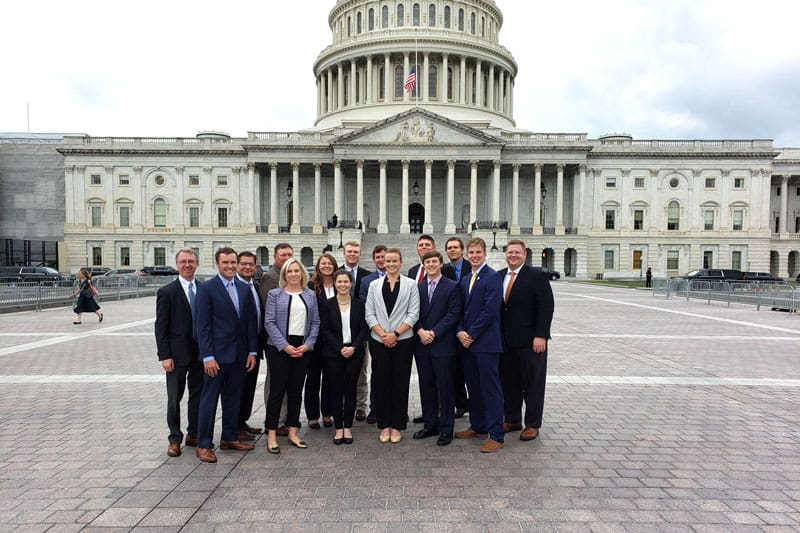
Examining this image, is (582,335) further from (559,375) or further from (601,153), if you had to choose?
(601,153)

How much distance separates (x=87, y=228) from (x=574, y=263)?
191ft

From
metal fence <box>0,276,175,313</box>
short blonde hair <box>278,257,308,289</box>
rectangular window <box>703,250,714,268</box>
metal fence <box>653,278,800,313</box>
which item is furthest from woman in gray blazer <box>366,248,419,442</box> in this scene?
rectangular window <box>703,250,714,268</box>

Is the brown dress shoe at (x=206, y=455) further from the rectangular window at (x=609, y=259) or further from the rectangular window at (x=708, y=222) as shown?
the rectangular window at (x=708, y=222)

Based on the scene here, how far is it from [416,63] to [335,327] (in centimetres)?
→ 6241

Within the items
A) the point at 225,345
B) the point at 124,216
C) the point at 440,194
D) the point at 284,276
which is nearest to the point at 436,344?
the point at 284,276

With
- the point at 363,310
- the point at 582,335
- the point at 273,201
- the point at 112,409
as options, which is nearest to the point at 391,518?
the point at 363,310

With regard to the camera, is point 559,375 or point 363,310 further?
point 559,375

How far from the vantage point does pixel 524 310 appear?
647 cm

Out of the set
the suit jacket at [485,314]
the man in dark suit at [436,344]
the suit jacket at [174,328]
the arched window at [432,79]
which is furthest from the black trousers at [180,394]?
the arched window at [432,79]

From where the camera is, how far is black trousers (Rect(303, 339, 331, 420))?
658 centimetres

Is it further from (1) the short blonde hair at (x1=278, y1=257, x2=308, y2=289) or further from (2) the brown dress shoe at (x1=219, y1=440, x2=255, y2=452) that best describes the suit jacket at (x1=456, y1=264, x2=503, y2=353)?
(2) the brown dress shoe at (x1=219, y1=440, x2=255, y2=452)

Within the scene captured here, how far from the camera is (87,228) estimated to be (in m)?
58.5

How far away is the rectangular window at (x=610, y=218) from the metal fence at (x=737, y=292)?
2954cm

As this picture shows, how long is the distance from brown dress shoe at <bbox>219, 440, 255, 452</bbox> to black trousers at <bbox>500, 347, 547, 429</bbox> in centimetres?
344
